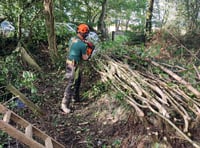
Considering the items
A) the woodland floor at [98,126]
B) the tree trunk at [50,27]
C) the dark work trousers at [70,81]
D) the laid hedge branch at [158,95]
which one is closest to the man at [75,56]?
the dark work trousers at [70,81]

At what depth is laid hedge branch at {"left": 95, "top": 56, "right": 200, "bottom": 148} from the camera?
3.71 m

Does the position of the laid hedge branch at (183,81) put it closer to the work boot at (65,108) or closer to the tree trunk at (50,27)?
the work boot at (65,108)

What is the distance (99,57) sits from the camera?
22.6 feet

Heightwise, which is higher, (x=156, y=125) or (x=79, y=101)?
(x=156, y=125)

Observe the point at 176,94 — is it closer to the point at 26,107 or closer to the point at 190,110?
the point at 190,110

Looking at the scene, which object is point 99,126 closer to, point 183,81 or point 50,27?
point 183,81

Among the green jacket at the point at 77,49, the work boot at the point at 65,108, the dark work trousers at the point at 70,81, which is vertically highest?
the green jacket at the point at 77,49

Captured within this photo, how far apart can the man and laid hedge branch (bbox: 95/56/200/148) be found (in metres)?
0.66

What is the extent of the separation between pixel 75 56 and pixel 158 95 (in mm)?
1815

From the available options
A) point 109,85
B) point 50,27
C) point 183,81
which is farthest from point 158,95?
point 50,27

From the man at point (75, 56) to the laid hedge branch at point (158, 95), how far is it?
0.66 m

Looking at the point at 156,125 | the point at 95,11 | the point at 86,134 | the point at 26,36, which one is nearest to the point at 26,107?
the point at 86,134

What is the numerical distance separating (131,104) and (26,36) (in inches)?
209

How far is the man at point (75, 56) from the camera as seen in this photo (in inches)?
209
